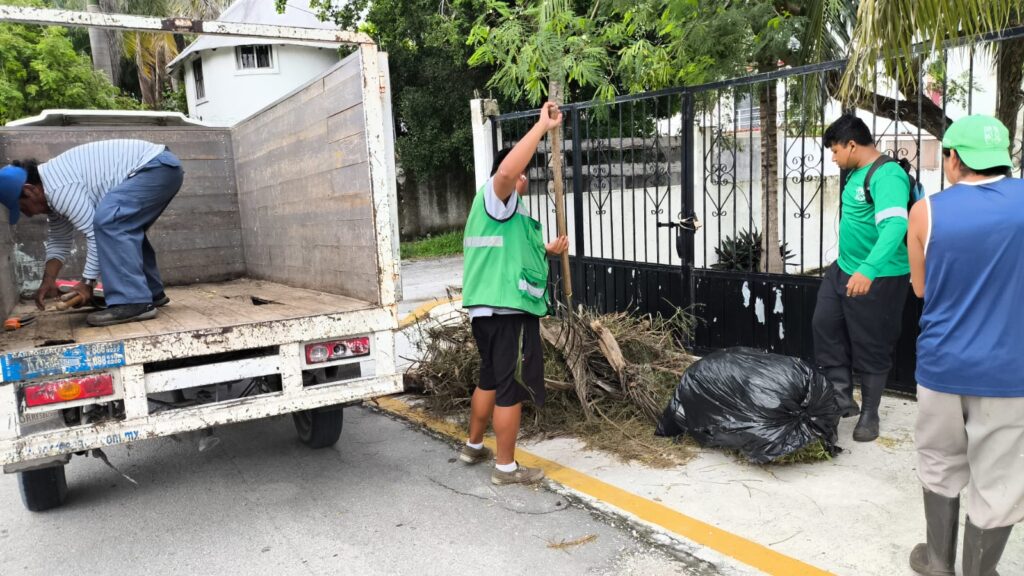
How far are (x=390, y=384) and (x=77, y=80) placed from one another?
1534cm

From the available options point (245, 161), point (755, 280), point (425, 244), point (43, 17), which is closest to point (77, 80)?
point (425, 244)

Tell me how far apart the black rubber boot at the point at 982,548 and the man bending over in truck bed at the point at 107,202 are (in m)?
4.04

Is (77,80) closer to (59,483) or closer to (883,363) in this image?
(59,483)

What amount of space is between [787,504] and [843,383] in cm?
119

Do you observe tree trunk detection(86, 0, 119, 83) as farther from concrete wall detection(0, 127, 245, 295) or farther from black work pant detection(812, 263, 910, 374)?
black work pant detection(812, 263, 910, 374)

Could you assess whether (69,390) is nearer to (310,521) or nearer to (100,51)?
(310,521)

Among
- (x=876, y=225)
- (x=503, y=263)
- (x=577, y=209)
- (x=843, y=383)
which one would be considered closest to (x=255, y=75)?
(x=577, y=209)

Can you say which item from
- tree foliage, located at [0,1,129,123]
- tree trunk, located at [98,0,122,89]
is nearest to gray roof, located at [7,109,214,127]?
tree foliage, located at [0,1,129,123]

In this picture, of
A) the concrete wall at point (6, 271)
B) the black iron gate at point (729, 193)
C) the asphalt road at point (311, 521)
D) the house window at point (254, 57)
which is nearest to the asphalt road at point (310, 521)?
the asphalt road at point (311, 521)

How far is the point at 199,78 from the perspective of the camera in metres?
27.1

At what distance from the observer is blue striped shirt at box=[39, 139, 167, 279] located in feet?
13.5

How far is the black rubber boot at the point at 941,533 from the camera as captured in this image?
2.66m

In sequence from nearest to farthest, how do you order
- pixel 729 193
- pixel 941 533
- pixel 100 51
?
pixel 941 533, pixel 729 193, pixel 100 51

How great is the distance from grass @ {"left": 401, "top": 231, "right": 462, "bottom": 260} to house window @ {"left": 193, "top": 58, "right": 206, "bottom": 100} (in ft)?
44.3
